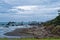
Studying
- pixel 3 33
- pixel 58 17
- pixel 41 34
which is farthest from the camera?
pixel 58 17

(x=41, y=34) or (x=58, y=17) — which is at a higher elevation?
(x=58, y=17)

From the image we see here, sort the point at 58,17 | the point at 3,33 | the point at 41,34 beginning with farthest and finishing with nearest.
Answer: the point at 58,17 < the point at 41,34 < the point at 3,33

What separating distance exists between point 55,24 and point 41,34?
1942 millimetres

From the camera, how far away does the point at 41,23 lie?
728 inches

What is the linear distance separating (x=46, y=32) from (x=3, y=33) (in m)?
4.90

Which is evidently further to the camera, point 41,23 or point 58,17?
point 58,17

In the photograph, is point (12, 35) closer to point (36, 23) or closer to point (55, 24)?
point (36, 23)

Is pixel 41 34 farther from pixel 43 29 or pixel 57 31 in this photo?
pixel 57 31

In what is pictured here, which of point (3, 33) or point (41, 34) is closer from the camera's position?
point (3, 33)

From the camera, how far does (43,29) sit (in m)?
18.6

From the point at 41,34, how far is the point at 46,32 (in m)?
1.09

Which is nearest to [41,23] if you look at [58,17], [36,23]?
[36,23]

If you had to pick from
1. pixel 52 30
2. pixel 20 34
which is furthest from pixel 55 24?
pixel 20 34

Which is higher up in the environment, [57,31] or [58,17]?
[58,17]
